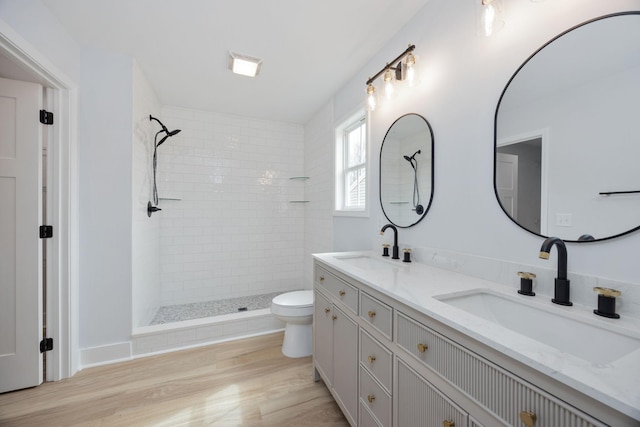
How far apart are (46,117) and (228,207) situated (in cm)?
189

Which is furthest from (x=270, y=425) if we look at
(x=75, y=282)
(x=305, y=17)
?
(x=305, y=17)

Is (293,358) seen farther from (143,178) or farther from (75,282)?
(143,178)

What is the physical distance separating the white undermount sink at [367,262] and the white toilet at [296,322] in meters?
0.58

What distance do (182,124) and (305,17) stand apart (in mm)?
2214

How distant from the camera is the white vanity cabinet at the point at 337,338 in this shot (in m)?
1.39

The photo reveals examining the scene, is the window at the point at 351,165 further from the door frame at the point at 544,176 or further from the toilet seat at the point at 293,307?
the door frame at the point at 544,176

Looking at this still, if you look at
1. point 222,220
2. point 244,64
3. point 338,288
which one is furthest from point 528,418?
point 222,220

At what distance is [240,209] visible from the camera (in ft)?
11.6

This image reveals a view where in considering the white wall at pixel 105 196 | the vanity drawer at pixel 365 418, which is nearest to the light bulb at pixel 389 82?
the vanity drawer at pixel 365 418

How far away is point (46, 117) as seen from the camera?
1859mm

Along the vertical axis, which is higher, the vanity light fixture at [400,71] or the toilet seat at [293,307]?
the vanity light fixture at [400,71]

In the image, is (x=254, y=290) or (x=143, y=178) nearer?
(x=143, y=178)

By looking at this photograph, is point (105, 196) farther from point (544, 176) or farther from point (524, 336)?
point (544, 176)

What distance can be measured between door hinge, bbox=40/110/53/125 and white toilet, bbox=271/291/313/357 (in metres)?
2.17
